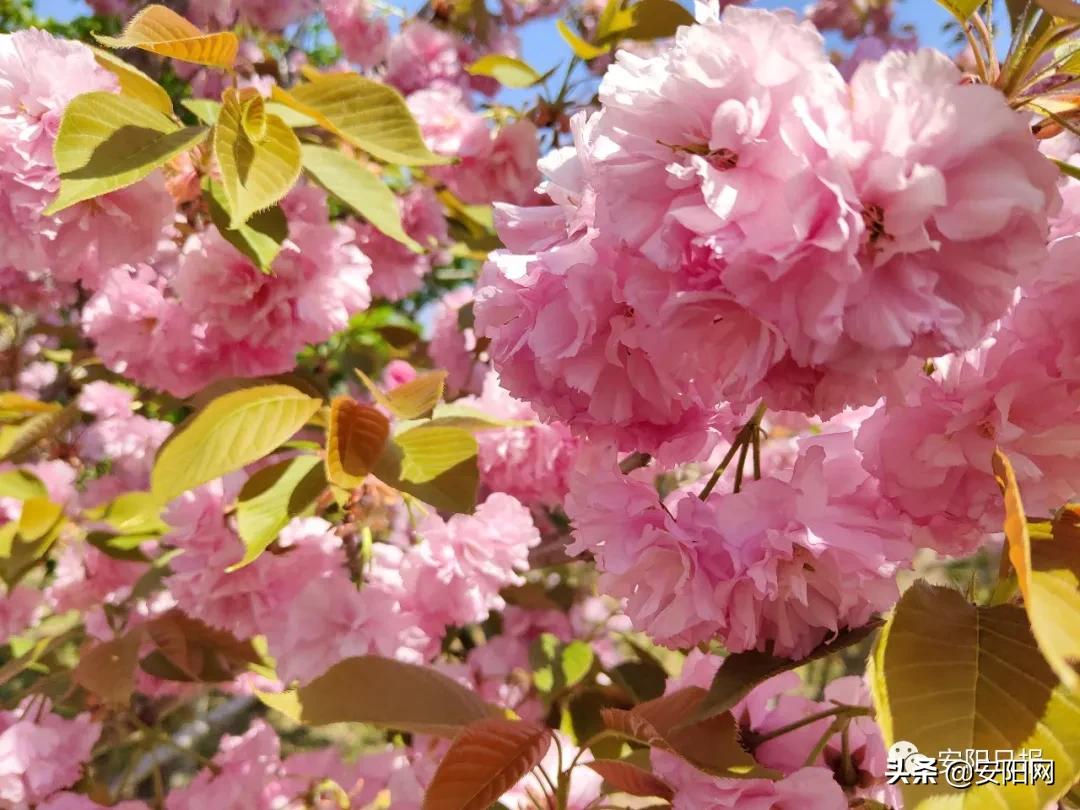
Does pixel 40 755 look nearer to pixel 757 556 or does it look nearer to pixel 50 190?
pixel 50 190

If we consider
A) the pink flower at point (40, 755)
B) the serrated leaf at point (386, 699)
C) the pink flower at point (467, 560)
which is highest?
the serrated leaf at point (386, 699)

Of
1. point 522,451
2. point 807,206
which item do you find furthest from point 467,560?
point 807,206

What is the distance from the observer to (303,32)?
2271mm

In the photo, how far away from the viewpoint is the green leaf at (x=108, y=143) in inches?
25.6

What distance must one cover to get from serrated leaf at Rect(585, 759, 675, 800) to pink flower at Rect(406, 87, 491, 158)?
106cm

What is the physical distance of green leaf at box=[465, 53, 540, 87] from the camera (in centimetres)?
126

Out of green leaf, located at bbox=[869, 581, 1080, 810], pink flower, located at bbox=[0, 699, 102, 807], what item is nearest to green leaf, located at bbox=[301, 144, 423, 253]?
green leaf, located at bbox=[869, 581, 1080, 810]

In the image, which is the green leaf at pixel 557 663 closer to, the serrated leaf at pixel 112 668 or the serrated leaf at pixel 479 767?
the serrated leaf at pixel 112 668

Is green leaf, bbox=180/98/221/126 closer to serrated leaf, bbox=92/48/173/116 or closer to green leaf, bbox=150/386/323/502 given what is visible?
serrated leaf, bbox=92/48/173/116

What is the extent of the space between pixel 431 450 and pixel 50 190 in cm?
43

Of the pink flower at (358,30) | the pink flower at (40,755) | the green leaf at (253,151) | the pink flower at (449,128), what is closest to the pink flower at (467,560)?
the green leaf at (253,151)

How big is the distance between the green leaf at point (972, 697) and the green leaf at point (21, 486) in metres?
1.11

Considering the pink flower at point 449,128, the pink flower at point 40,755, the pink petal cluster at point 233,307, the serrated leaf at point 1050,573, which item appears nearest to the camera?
the serrated leaf at point 1050,573

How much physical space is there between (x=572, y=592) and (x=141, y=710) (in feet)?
3.10
